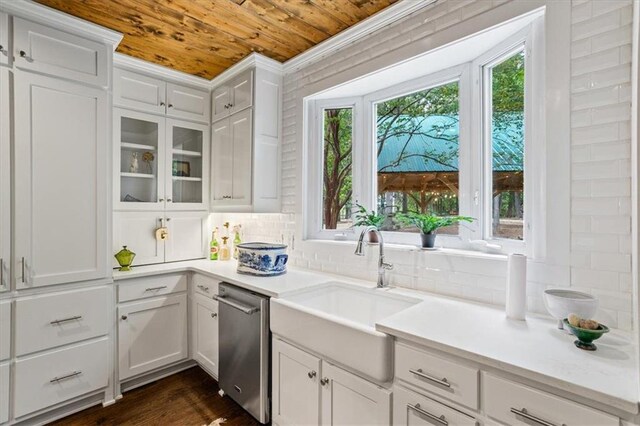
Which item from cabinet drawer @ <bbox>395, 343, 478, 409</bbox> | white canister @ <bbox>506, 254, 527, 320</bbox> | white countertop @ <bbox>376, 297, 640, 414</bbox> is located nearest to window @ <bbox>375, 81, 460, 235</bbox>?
white canister @ <bbox>506, 254, 527, 320</bbox>

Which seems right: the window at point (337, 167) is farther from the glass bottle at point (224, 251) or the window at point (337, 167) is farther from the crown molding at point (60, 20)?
the crown molding at point (60, 20)

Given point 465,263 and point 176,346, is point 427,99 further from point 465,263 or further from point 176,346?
point 176,346

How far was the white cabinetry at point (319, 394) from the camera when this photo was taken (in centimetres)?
136

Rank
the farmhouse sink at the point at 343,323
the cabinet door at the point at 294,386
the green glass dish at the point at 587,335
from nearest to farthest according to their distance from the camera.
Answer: the green glass dish at the point at 587,335
the farmhouse sink at the point at 343,323
the cabinet door at the point at 294,386

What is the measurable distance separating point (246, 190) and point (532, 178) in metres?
1.95

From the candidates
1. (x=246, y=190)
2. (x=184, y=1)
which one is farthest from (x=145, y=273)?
(x=184, y=1)

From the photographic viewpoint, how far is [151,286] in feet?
8.15

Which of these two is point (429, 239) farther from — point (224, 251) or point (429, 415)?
point (224, 251)

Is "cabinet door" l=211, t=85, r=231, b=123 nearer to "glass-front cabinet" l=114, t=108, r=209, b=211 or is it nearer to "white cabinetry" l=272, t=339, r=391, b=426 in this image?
"glass-front cabinet" l=114, t=108, r=209, b=211

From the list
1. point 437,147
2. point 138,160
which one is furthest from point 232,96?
point 437,147

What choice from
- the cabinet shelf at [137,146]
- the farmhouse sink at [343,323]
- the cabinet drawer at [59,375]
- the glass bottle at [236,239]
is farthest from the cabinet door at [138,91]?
the farmhouse sink at [343,323]

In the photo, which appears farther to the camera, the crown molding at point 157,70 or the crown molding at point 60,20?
the crown molding at point 157,70

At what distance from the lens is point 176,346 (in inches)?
103

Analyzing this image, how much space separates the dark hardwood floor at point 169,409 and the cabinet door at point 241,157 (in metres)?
1.46
